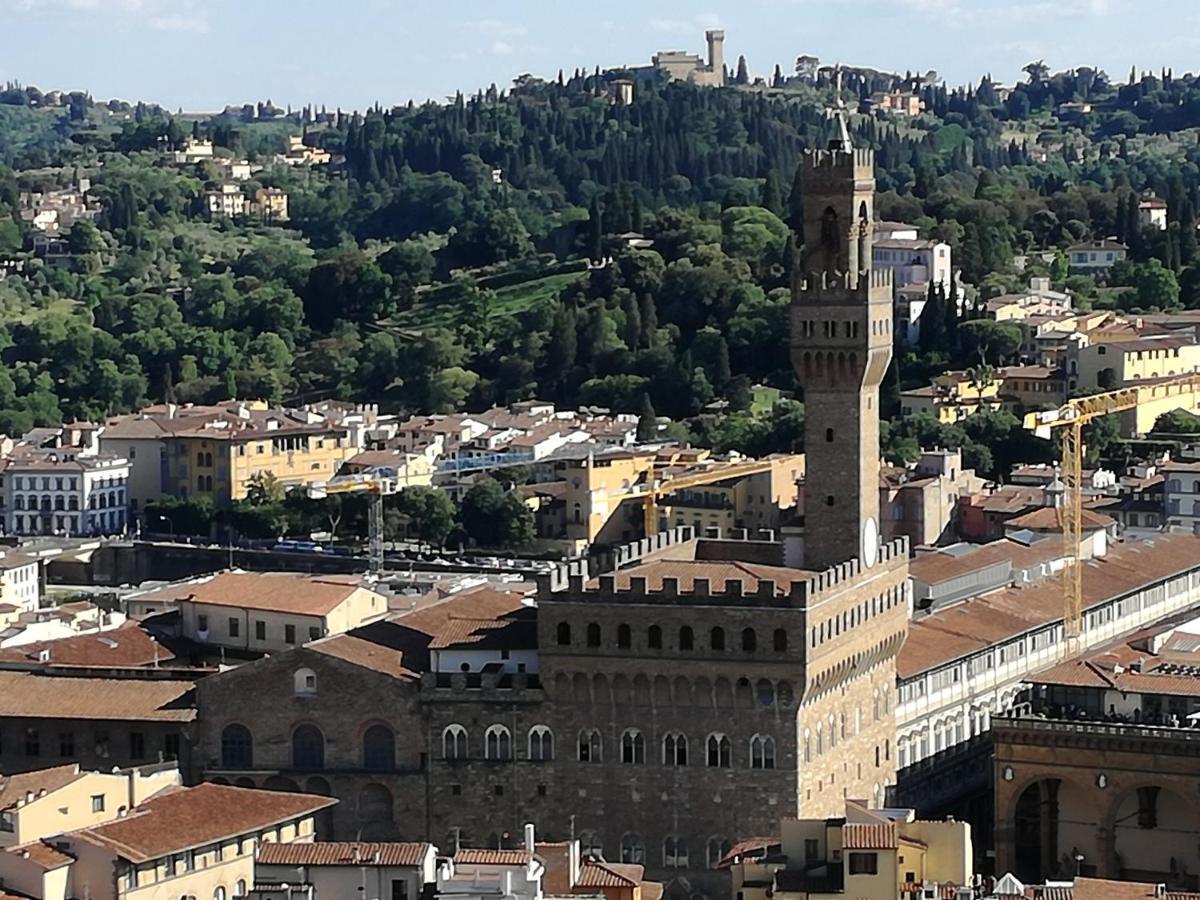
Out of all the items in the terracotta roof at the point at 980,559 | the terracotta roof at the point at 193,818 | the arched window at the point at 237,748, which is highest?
the terracotta roof at the point at 980,559

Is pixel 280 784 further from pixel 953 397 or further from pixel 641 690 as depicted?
pixel 953 397

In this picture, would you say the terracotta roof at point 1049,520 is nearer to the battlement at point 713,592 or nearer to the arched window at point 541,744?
the battlement at point 713,592

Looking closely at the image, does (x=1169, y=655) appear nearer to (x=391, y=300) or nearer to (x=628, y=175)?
(x=391, y=300)

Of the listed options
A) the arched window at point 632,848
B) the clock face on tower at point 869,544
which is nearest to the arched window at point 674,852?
the arched window at point 632,848

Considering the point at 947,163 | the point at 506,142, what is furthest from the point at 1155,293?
the point at 506,142

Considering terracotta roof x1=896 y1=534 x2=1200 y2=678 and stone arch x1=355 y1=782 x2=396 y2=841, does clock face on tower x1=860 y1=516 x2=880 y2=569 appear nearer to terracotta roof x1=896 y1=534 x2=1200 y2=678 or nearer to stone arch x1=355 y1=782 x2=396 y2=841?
terracotta roof x1=896 y1=534 x2=1200 y2=678

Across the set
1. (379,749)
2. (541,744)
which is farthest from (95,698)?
(541,744)
